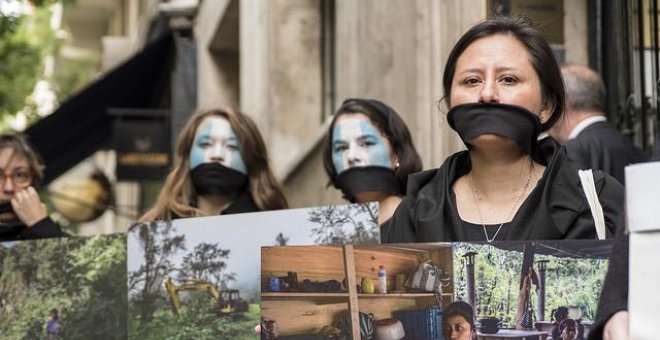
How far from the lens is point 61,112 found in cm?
1541

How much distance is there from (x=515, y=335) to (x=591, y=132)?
3359 millimetres

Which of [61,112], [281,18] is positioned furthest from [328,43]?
[61,112]

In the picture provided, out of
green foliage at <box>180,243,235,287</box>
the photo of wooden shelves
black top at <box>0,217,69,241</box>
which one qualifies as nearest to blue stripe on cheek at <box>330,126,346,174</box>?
green foliage at <box>180,243,235,287</box>

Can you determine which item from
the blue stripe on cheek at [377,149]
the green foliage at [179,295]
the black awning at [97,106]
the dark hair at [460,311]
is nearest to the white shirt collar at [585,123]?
the blue stripe on cheek at [377,149]

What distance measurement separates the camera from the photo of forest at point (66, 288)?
4754 millimetres

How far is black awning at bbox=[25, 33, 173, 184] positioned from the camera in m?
15.4

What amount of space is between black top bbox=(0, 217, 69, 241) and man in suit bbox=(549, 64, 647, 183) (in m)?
2.35

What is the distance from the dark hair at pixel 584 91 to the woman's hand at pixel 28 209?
255cm

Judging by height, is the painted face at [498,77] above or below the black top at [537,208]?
above

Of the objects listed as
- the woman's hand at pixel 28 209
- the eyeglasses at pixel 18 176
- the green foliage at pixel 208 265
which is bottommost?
the green foliage at pixel 208 265

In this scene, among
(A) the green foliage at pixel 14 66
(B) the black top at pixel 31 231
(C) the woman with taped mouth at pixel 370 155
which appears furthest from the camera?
(A) the green foliage at pixel 14 66

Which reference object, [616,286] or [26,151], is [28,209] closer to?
[26,151]

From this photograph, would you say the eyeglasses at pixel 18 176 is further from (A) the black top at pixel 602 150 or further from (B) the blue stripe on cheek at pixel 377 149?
(A) the black top at pixel 602 150

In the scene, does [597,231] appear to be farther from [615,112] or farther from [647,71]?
[615,112]
